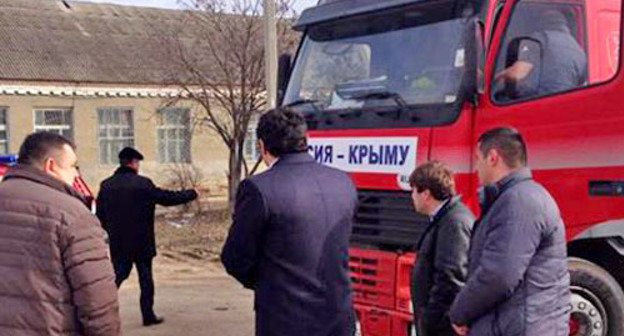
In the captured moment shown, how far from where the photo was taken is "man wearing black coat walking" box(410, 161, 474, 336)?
Result: 3.80 meters

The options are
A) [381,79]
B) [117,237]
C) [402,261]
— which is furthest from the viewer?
[117,237]

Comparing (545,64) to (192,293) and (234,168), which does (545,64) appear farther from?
(234,168)

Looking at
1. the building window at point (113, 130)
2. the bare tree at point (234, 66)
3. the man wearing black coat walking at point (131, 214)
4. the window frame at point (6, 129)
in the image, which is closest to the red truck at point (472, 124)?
the man wearing black coat walking at point (131, 214)

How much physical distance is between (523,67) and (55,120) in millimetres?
20007

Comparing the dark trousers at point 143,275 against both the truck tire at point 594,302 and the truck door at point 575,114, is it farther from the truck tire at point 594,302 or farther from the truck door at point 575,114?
the truck tire at point 594,302

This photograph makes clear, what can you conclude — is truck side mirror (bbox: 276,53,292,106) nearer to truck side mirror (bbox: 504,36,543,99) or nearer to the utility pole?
truck side mirror (bbox: 504,36,543,99)

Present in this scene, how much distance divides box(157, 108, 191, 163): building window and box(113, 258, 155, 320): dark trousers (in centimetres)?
1733

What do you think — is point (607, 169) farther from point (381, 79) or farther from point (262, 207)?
point (262, 207)

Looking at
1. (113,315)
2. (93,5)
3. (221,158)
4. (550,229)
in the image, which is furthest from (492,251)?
(93,5)

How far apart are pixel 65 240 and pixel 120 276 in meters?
4.34

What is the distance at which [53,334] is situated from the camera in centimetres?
328

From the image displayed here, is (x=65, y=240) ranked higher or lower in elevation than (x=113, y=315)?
higher

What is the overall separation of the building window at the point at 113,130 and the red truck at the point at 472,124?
63.2 ft

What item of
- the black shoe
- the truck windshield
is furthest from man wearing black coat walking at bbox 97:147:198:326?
the truck windshield
